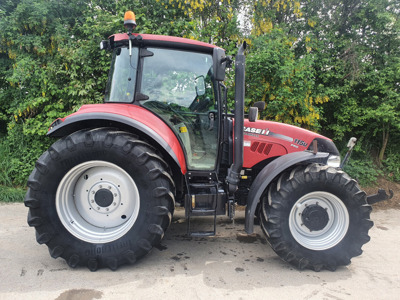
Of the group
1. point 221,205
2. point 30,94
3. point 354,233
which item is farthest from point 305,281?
point 30,94

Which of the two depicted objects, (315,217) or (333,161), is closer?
(315,217)

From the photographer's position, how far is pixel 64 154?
250 cm

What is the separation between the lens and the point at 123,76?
286 centimetres

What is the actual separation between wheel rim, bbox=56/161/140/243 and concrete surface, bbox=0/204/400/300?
0.37 m

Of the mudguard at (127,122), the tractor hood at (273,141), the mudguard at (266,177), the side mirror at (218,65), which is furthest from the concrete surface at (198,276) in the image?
the side mirror at (218,65)

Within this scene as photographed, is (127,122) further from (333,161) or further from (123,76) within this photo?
(333,161)

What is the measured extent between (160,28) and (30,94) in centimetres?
285

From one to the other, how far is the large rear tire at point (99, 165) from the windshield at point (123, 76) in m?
0.48

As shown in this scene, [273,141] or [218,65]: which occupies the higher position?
[218,65]

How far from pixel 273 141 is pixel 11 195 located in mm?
4530

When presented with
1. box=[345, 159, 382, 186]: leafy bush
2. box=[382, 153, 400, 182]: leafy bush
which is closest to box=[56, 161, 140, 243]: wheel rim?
box=[345, 159, 382, 186]: leafy bush

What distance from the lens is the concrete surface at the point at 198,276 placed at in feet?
7.30

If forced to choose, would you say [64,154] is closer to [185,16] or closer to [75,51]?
[75,51]

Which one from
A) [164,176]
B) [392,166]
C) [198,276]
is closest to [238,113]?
[164,176]
